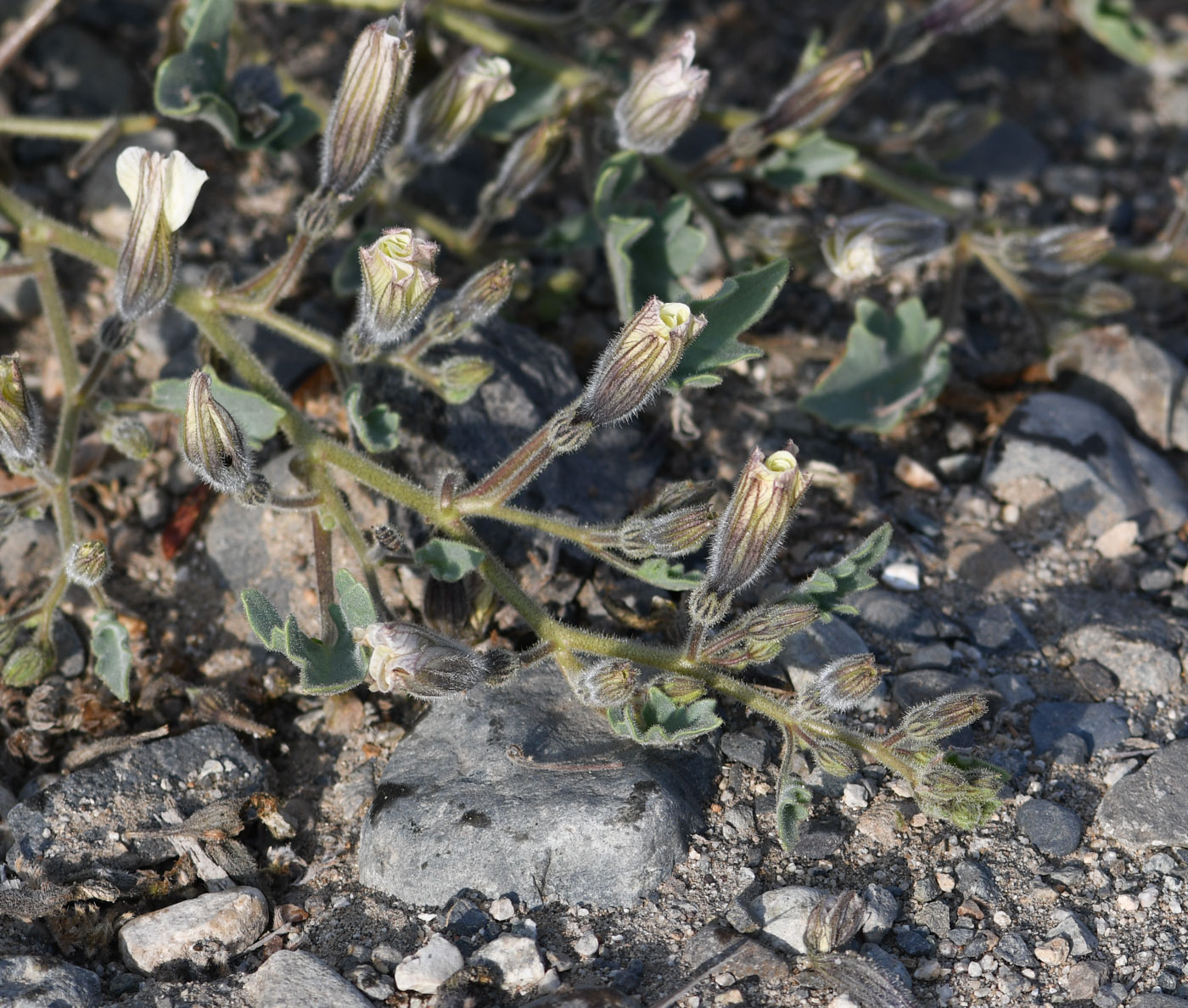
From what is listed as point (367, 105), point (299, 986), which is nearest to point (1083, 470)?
point (367, 105)

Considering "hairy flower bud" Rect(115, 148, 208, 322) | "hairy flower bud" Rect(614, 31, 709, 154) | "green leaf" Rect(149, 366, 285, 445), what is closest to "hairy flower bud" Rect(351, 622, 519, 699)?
"green leaf" Rect(149, 366, 285, 445)

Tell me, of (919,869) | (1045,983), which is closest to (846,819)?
(919,869)

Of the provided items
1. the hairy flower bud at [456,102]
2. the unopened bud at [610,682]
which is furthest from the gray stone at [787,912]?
the hairy flower bud at [456,102]

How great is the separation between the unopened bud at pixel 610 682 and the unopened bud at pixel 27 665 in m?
1.69

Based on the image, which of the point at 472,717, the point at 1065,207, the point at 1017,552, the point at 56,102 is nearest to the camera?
the point at 472,717

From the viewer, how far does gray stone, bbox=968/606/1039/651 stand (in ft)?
13.0

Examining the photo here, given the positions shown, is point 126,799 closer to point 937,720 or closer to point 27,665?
point 27,665

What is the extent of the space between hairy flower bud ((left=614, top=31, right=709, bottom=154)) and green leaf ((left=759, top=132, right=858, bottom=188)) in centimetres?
65

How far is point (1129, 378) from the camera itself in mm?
4789

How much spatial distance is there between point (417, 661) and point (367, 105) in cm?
171

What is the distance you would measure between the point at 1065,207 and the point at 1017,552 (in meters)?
2.38

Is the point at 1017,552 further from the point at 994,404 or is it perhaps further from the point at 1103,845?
the point at 1103,845

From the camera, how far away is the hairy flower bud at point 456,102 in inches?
163

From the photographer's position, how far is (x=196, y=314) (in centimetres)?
397
